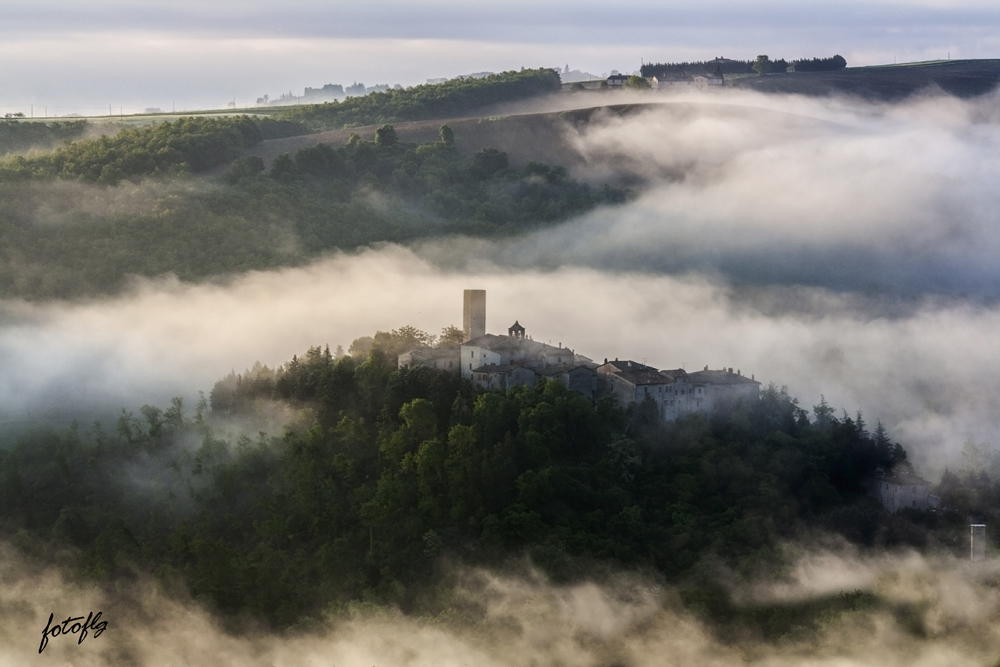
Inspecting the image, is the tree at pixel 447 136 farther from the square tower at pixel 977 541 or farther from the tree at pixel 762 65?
the square tower at pixel 977 541

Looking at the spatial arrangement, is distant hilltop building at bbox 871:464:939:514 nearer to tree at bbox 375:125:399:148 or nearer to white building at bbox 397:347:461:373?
white building at bbox 397:347:461:373

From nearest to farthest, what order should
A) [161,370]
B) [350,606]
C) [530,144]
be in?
[350,606]
[161,370]
[530,144]

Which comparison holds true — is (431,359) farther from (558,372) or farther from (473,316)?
(558,372)

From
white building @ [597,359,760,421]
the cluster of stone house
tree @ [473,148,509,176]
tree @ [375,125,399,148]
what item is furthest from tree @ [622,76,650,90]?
white building @ [597,359,760,421]

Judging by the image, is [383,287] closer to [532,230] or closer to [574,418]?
[532,230]

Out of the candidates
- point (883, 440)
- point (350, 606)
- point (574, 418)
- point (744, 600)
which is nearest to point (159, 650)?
point (350, 606)

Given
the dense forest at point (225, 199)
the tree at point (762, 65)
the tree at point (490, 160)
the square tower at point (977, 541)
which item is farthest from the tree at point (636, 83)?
the square tower at point (977, 541)
